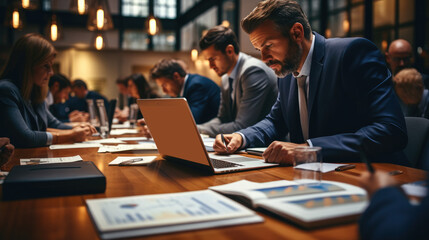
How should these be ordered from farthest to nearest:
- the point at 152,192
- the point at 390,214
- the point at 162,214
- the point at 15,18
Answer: the point at 15,18, the point at 152,192, the point at 162,214, the point at 390,214

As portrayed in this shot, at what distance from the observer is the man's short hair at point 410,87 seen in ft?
10.7

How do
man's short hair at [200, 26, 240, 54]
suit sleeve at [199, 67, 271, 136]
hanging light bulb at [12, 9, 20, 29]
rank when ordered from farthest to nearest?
hanging light bulb at [12, 9, 20, 29] → man's short hair at [200, 26, 240, 54] → suit sleeve at [199, 67, 271, 136]

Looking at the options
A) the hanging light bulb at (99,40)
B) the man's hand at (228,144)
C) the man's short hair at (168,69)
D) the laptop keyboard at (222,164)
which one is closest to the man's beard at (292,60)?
the man's hand at (228,144)

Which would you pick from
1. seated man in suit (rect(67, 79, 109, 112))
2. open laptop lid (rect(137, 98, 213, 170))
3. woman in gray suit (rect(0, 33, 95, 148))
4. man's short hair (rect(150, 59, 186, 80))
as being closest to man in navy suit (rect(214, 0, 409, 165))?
open laptop lid (rect(137, 98, 213, 170))

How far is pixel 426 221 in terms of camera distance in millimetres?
540

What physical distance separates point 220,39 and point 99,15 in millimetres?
1662

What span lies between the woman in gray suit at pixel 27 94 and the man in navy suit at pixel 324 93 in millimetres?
1168

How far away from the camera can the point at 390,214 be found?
0.60 meters

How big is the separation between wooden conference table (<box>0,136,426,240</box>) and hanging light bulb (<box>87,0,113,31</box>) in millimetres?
2922

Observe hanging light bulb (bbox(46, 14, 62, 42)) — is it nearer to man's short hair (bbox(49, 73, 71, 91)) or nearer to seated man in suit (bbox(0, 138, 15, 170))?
man's short hair (bbox(49, 73, 71, 91))

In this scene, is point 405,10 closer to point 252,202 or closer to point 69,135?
point 69,135

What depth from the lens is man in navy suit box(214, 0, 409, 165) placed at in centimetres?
150

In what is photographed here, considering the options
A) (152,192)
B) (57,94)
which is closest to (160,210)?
(152,192)

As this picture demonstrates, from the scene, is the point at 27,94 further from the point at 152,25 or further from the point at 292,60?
the point at 152,25
